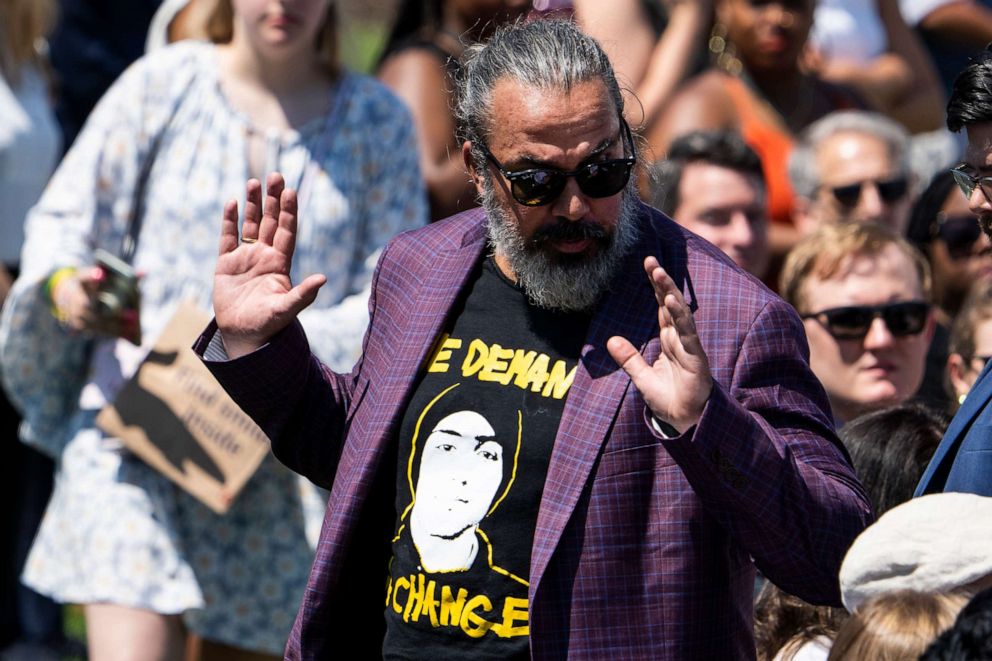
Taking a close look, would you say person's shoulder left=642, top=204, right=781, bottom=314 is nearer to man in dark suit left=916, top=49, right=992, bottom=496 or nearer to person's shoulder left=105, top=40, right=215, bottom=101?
man in dark suit left=916, top=49, right=992, bottom=496

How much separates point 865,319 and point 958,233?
1.27 meters

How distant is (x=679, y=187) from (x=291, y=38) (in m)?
1.40

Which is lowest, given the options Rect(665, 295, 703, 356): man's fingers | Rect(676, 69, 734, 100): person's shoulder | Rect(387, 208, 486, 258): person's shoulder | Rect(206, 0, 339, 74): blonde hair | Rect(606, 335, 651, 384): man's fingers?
Rect(606, 335, 651, 384): man's fingers

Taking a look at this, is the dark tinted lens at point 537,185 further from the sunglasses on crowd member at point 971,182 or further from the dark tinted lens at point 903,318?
the dark tinted lens at point 903,318

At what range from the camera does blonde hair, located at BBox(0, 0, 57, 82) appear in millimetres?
6168

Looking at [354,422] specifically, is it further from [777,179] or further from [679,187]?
[777,179]

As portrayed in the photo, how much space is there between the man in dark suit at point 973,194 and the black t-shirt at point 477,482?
687mm

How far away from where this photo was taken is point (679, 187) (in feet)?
18.3

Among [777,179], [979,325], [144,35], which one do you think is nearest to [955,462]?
[979,325]

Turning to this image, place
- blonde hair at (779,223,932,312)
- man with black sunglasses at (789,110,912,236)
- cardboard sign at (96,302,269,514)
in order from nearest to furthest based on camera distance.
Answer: cardboard sign at (96,302,269,514), blonde hair at (779,223,932,312), man with black sunglasses at (789,110,912,236)

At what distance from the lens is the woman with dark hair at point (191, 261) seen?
474 cm

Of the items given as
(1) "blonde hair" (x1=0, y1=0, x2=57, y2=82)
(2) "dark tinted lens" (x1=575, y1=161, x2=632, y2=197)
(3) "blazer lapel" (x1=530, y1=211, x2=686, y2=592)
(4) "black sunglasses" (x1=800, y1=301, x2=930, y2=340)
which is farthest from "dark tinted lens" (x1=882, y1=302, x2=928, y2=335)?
(1) "blonde hair" (x1=0, y1=0, x2=57, y2=82)

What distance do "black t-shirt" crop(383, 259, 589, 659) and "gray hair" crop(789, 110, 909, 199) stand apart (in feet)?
9.47

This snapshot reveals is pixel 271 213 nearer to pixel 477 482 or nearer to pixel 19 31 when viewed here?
pixel 477 482
